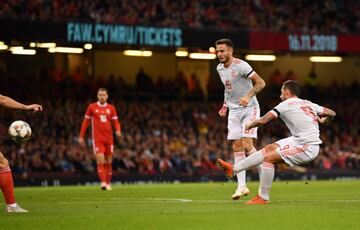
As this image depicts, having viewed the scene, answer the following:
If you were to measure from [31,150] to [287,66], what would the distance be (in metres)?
17.9

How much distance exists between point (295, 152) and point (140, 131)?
20.8 metres

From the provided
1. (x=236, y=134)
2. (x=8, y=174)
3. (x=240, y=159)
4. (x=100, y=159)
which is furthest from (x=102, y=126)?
(x=8, y=174)

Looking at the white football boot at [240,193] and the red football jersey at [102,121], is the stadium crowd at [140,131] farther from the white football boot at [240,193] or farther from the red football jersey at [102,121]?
the white football boot at [240,193]

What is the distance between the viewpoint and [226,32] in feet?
118

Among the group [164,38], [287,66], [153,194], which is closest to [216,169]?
[164,38]

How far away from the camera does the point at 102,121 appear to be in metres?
23.3

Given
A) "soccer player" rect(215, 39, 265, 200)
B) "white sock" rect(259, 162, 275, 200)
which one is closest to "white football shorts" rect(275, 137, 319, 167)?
"white sock" rect(259, 162, 275, 200)

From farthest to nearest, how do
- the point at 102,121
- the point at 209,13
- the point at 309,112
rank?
the point at 209,13, the point at 102,121, the point at 309,112

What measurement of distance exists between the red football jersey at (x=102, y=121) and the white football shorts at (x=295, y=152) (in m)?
9.05

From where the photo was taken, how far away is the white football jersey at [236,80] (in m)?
17.0

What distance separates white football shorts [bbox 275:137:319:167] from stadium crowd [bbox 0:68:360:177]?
16721mm

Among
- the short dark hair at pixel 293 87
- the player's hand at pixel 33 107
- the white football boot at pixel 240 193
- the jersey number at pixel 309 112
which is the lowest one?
the white football boot at pixel 240 193

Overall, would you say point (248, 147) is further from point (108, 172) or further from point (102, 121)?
point (102, 121)

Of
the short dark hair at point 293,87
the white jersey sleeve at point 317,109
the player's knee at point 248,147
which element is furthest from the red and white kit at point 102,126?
the short dark hair at point 293,87
